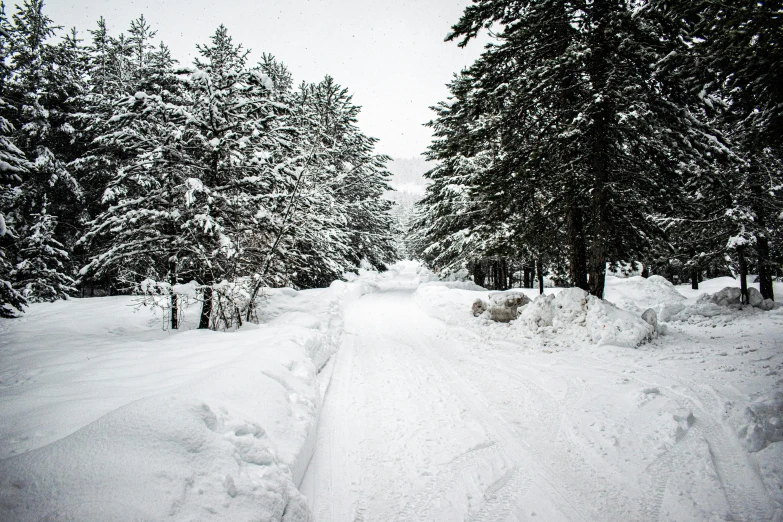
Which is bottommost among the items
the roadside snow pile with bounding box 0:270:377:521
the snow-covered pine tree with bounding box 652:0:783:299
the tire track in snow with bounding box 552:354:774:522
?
the tire track in snow with bounding box 552:354:774:522

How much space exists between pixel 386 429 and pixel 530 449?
70.0 inches

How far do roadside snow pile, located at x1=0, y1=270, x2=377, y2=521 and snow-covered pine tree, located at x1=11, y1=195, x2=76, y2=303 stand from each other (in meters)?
9.84

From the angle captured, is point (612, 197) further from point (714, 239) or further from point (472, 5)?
point (714, 239)

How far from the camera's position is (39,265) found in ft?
45.4

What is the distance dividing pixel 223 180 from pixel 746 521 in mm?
11030

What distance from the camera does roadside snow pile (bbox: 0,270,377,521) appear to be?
1.87 metres

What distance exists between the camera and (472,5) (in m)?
8.49

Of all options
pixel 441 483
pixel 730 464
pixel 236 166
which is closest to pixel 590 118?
pixel 730 464

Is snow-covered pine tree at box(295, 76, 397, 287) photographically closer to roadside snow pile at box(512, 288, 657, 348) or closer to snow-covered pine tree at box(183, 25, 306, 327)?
snow-covered pine tree at box(183, 25, 306, 327)

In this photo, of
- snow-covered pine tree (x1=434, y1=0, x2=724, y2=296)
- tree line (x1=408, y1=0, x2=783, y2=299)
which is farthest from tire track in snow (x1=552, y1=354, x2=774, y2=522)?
snow-covered pine tree (x1=434, y1=0, x2=724, y2=296)

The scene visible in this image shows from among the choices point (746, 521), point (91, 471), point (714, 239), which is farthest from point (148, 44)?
point (714, 239)

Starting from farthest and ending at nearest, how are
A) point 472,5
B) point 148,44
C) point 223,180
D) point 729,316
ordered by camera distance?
point 148,44, point 729,316, point 223,180, point 472,5

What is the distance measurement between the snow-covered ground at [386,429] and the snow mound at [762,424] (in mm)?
19

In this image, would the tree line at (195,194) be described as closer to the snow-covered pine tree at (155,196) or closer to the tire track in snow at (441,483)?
the snow-covered pine tree at (155,196)
